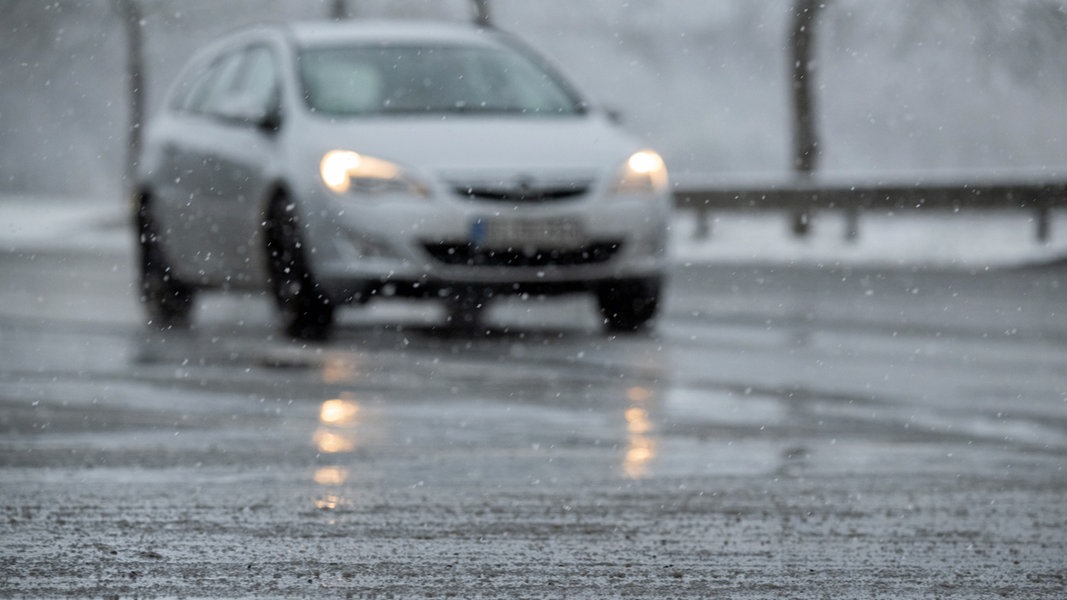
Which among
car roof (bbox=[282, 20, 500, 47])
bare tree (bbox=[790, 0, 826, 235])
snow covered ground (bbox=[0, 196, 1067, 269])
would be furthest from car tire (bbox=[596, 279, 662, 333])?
bare tree (bbox=[790, 0, 826, 235])

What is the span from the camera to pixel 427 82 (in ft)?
39.3

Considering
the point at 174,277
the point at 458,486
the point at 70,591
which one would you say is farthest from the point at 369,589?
the point at 174,277

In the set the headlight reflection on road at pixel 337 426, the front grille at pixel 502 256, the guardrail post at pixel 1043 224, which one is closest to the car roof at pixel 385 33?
the front grille at pixel 502 256

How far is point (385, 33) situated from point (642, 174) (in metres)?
1.77

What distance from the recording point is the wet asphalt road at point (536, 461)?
4.62 metres

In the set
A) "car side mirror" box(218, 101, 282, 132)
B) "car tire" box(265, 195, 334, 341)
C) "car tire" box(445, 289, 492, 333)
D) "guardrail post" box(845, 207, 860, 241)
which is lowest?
"guardrail post" box(845, 207, 860, 241)

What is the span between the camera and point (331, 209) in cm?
1100

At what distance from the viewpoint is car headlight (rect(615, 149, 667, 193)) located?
11.3 meters

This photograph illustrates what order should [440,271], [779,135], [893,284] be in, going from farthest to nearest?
1. [779,135]
2. [893,284]
3. [440,271]

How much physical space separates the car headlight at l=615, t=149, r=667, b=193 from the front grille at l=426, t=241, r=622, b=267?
1.15 feet

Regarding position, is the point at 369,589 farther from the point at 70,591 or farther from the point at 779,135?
the point at 779,135

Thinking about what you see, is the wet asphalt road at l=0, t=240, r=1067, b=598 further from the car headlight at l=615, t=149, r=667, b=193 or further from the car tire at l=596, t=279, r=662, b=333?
the car headlight at l=615, t=149, r=667, b=193

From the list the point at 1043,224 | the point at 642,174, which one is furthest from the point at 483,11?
the point at 642,174

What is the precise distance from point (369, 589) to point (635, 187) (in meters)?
7.06
